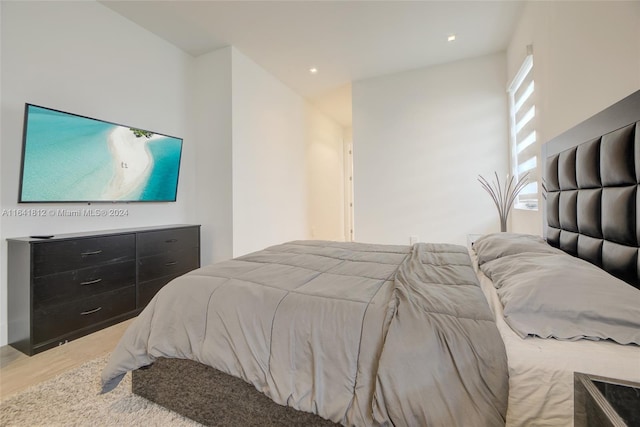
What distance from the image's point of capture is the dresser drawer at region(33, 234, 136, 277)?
1.99 meters

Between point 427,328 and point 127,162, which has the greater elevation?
point 127,162

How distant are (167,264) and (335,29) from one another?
3150 millimetres

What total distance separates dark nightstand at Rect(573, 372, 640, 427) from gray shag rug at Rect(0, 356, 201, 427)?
152 cm

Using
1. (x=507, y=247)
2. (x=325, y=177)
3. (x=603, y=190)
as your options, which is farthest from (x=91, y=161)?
(x=325, y=177)

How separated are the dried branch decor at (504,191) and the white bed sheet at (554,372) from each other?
256cm

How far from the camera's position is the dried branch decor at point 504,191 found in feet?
10.1

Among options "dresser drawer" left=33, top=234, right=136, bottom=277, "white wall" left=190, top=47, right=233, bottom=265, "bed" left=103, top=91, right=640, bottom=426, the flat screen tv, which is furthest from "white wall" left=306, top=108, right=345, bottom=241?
"bed" left=103, top=91, right=640, bottom=426

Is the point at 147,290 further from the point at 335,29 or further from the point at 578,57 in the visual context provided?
the point at 578,57

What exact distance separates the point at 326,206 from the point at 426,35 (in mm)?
3431

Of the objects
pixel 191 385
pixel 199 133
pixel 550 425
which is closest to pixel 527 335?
pixel 550 425

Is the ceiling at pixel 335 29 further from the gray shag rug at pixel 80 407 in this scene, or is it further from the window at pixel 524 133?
the gray shag rug at pixel 80 407

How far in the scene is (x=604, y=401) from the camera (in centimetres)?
57

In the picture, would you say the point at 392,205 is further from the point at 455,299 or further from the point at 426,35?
the point at 455,299

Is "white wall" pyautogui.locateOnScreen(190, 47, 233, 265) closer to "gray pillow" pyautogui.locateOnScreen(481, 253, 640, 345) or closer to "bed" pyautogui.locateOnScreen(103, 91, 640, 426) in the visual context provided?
"bed" pyautogui.locateOnScreen(103, 91, 640, 426)
